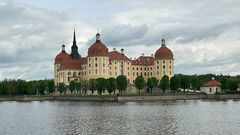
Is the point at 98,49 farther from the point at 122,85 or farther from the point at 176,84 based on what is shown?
the point at 176,84

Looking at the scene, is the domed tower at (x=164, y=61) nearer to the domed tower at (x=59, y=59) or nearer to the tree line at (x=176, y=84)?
the tree line at (x=176, y=84)

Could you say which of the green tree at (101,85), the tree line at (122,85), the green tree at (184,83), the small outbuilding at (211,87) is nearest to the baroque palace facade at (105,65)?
the tree line at (122,85)

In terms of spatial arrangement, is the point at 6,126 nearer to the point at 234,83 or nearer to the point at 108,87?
the point at 108,87

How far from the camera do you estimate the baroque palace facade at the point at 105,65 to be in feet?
381

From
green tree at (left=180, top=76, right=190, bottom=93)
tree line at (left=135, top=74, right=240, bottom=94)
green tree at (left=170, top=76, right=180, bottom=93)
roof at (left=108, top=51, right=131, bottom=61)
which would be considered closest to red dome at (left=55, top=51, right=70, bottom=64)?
roof at (left=108, top=51, right=131, bottom=61)

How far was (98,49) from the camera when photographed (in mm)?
115625

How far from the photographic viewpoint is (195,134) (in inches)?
1230

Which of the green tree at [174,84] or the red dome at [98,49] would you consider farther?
the red dome at [98,49]

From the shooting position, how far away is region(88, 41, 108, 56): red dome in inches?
4550

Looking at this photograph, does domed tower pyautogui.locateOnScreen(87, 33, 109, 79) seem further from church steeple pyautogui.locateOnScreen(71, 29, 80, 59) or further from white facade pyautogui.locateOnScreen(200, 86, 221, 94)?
white facade pyautogui.locateOnScreen(200, 86, 221, 94)

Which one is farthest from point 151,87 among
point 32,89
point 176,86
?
point 32,89

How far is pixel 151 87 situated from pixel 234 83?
59.6ft

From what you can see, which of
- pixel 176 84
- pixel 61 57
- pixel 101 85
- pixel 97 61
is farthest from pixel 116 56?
pixel 176 84

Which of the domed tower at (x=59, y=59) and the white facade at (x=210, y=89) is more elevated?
the domed tower at (x=59, y=59)
